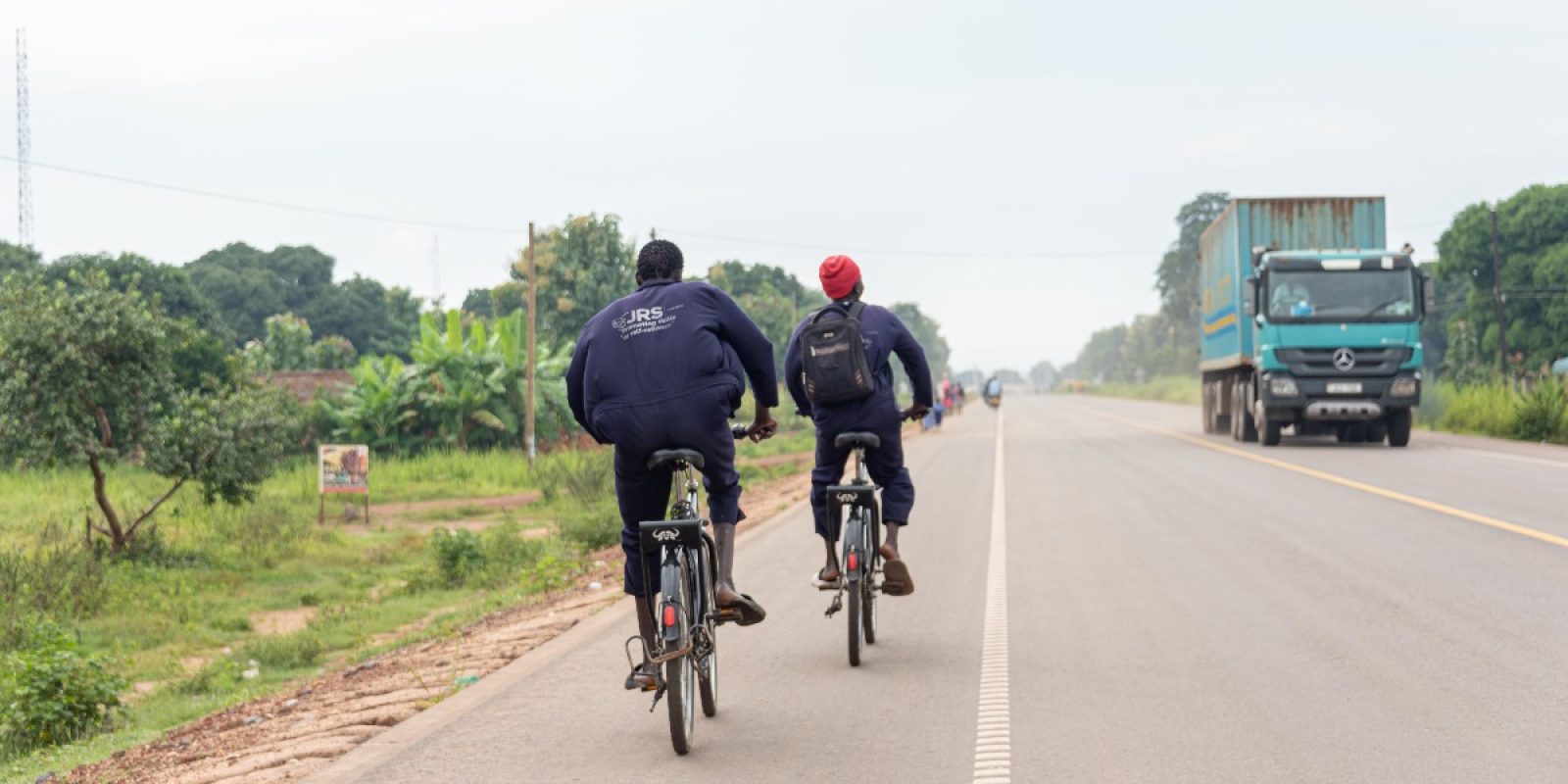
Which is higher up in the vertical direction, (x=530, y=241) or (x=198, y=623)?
(x=530, y=241)

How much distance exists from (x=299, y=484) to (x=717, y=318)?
1043 inches

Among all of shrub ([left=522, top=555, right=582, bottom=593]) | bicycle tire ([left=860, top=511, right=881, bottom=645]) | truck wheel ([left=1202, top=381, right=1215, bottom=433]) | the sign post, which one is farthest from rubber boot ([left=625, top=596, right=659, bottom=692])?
truck wheel ([left=1202, top=381, right=1215, bottom=433])

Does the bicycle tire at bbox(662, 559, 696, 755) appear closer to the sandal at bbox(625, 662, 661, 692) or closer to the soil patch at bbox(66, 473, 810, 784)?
the sandal at bbox(625, 662, 661, 692)

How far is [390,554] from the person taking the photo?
21203mm

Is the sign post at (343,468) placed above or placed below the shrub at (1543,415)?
below

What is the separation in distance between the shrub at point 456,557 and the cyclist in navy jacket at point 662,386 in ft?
38.0

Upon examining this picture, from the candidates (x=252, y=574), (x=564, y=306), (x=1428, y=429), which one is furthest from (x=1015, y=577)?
(x=564, y=306)

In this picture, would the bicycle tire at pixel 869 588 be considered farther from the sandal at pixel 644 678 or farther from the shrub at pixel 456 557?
the shrub at pixel 456 557

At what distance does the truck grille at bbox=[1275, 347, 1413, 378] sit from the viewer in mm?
25531

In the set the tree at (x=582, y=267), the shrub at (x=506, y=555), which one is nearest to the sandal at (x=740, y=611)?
the shrub at (x=506, y=555)

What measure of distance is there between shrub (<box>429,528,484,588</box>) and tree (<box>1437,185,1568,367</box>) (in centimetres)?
5393

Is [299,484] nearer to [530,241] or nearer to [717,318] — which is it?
[530,241]

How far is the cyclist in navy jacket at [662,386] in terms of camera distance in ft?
20.4

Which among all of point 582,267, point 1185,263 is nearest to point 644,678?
point 582,267
